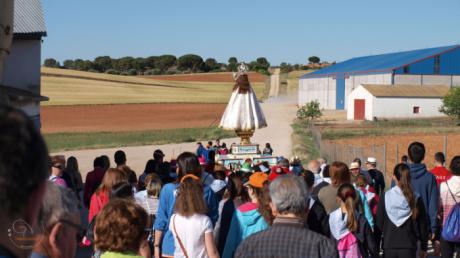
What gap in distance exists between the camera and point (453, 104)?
2586 inches

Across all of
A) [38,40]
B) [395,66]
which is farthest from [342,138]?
[395,66]

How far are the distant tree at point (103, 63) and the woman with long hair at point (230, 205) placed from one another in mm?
187254

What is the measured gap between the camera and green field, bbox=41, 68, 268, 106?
310 feet

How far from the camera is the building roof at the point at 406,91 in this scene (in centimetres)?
7088

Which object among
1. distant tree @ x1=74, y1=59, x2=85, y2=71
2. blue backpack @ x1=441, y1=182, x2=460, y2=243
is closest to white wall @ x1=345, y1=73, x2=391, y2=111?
blue backpack @ x1=441, y1=182, x2=460, y2=243

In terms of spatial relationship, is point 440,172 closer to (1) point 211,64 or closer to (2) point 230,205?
(2) point 230,205

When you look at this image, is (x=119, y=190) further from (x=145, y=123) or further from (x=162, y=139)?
(x=145, y=123)

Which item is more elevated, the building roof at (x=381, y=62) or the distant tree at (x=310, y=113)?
the building roof at (x=381, y=62)

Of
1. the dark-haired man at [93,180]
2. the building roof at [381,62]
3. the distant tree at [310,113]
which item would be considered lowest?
the dark-haired man at [93,180]

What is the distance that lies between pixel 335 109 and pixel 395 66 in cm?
1386

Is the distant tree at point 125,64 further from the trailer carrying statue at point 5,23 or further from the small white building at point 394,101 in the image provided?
the trailer carrying statue at point 5,23

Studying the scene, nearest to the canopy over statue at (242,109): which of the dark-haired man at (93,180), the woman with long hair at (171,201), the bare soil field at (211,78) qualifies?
the dark-haired man at (93,180)

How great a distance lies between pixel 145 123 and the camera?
230 feet

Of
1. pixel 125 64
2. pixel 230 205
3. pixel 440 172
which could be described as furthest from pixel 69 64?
pixel 230 205
